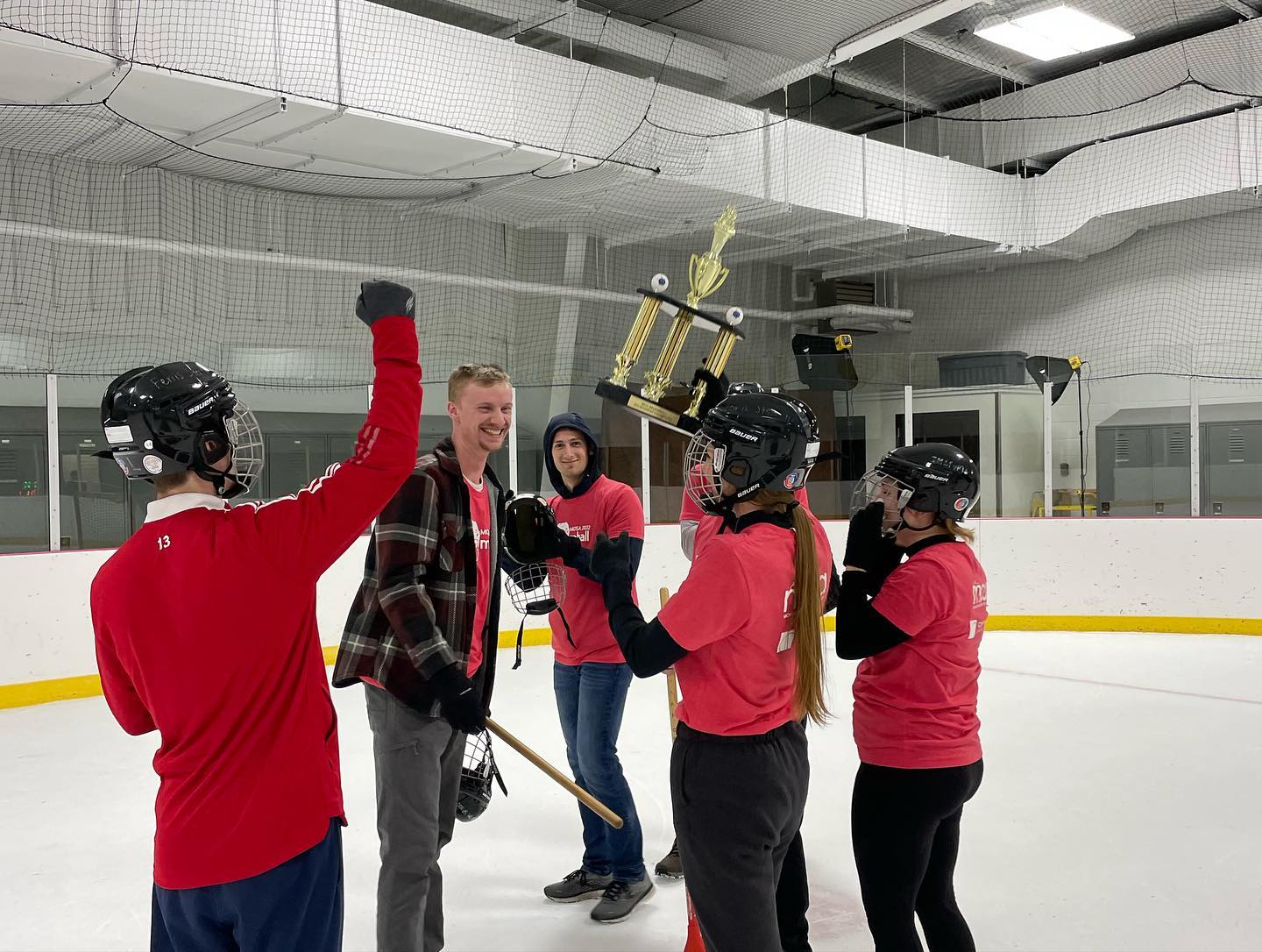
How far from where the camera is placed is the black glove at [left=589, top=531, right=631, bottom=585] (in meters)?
1.92

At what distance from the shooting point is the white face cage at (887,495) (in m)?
2.20

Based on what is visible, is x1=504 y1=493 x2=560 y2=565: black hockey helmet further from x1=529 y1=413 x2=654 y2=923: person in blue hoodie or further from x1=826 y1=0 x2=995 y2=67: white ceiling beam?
x1=826 y1=0 x2=995 y2=67: white ceiling beam

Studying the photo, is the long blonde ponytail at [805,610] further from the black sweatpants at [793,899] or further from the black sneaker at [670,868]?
the black sneaker at [670,868]

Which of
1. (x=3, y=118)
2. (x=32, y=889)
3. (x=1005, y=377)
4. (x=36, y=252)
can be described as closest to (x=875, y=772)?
(x=32, y=889)

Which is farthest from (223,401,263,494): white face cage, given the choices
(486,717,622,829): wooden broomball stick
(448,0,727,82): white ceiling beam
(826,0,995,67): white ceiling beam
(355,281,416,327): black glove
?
(826,0,995,67): white ceiling beam

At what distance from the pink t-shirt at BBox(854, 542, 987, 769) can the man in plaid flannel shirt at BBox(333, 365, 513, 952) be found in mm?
814

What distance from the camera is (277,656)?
4.73 feet

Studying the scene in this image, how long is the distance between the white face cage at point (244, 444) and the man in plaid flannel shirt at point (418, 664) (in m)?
0.70

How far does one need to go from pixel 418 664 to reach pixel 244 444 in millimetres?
778

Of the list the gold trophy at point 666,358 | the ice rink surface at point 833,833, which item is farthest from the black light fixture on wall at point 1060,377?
the gold trophy at point 666,358

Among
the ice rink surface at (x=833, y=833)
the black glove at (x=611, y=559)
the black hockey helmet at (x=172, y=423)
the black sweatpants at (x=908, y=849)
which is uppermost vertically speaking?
the black hockey helmet at (x=172, y=423)

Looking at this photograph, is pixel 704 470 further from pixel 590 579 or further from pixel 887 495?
pixel 590 579

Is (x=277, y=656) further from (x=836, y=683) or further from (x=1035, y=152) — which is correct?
(x=1035, y=152)

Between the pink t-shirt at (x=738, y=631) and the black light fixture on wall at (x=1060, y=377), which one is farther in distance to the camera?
the black light fixture on wall at (x=1060, y=377)
